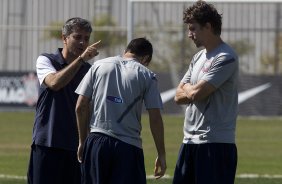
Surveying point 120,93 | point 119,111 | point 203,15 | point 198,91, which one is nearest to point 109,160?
point 119,111

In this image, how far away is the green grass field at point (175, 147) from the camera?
52.4ft

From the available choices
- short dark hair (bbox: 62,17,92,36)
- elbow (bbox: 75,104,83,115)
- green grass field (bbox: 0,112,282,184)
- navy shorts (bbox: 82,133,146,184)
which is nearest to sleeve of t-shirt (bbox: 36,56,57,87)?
short dark hair (bbox: 62,17,92,36)

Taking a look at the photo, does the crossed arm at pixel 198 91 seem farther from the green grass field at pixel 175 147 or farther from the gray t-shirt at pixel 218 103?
the green grass field at pixel 175 147

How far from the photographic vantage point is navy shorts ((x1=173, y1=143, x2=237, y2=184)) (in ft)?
27.3

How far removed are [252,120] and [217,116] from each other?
74.7 feet

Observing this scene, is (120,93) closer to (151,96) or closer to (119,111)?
(119,111)

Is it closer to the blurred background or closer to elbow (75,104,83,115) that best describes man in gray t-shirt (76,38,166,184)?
elbow (75,104,83,115)

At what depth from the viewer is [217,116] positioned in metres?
8.23

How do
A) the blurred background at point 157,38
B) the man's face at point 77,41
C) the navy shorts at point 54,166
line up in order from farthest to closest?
the blurred background at point 157,38 → the navy shorts at point 54,166 → the man's face at point 77,41

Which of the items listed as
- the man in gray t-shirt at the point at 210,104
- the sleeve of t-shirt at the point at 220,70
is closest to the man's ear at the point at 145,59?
the man in gray t-shirt at the point at 210,104

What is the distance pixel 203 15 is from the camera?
823 cm

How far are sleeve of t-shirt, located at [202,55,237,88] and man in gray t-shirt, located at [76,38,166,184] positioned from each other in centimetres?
44

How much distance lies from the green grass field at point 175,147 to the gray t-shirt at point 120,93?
585 cm

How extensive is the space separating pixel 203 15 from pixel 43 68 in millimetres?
1523
